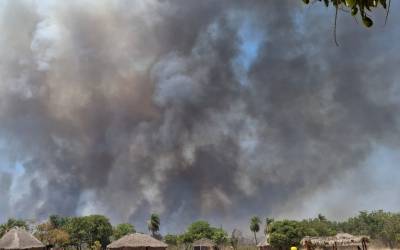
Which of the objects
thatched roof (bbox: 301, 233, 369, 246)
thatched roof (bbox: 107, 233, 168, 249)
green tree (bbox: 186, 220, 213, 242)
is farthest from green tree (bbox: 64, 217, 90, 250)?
thatched roof (bbox: 301, 233, 369, 246)

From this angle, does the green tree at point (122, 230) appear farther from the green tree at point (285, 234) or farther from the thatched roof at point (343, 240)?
the thatched roof at point (343, 240)

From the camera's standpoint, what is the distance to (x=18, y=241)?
46.2 m

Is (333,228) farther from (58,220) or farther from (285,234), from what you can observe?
(58,220)

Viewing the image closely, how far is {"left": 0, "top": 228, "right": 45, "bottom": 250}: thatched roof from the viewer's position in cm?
4556

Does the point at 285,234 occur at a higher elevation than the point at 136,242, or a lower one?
higher

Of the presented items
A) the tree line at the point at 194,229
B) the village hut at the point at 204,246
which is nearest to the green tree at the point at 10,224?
the tree line at the point at 194,229

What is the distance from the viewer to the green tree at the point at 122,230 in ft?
330

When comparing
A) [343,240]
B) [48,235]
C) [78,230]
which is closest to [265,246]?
[343,240]

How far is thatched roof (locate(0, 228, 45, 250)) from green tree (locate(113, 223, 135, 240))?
53272mm

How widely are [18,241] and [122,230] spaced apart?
189 ft

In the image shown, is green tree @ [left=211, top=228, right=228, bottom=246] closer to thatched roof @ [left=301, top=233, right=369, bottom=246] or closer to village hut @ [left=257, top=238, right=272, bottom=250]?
village hut @ [left=257, top=238, right=272, bottom=250]

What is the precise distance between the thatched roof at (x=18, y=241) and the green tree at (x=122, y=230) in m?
53.3

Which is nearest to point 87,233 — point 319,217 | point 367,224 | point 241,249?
point 241,249

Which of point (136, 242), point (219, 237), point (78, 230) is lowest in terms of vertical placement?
point (136, 242)
